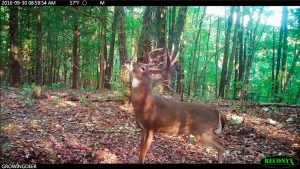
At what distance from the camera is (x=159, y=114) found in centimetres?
530

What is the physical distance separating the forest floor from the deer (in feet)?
2.19

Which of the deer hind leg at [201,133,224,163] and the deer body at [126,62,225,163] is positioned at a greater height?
the deer body at [126,62,225,163]

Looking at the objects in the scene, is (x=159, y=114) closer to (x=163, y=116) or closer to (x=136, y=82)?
(x=163, y=116)

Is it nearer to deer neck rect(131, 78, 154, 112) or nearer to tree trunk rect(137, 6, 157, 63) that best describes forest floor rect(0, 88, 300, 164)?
deer neck rect(131, 78, 154, 112)

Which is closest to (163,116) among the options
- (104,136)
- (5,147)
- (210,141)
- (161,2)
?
(210,141)

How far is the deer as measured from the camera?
206 inches

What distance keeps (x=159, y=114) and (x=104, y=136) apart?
192cm

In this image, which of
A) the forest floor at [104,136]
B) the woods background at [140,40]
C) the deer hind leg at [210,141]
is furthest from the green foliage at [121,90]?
the deer hind leg at [210,141]

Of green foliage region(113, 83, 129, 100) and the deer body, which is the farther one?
green foliage region(113, 83, 129, 100)

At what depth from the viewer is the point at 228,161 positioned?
19.5ft

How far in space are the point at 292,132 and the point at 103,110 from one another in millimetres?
4483

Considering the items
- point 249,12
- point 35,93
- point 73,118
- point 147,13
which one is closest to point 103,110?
point 73,118

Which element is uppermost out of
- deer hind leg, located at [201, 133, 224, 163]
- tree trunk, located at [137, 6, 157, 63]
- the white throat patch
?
tree trunk, located at [137, 6, 157, 63]

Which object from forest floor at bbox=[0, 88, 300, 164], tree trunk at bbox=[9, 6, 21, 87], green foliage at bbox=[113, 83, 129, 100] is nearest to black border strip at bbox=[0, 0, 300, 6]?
forest floor at bbox=[0, 88, 300, 164]
